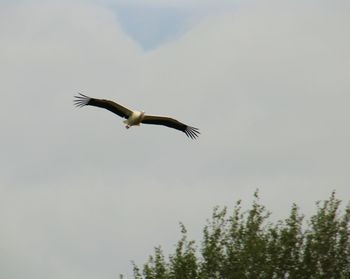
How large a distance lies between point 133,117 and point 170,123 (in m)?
2.50

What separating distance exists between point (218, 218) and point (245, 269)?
259cm

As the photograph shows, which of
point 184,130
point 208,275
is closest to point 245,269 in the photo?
point 208,275

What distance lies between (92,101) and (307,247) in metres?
7.70

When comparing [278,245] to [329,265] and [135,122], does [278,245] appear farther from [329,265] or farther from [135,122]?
[135,122]

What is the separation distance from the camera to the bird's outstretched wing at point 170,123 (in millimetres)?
51391

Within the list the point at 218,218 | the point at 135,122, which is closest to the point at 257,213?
the point at 218,218

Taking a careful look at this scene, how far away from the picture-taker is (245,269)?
163ft

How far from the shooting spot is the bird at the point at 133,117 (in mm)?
50094

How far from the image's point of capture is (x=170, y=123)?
52.3 meters

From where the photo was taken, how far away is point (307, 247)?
165 ft

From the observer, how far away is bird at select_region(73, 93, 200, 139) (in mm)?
50094

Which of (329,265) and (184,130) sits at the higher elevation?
(184,130)

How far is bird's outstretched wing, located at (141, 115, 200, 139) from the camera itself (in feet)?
169

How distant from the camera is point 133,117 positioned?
50.1 metres
